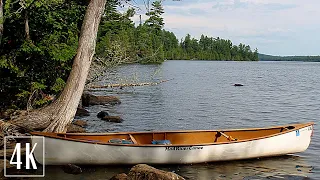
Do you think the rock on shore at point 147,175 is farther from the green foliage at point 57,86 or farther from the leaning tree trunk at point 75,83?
the green foliage at point 57,86

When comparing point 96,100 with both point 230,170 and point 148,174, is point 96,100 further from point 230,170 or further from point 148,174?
point 148,174

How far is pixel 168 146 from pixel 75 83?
129 inches

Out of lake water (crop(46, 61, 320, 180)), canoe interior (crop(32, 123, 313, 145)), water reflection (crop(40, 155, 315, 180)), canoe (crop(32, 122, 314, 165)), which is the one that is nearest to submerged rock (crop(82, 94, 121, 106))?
lake water (crop(46, 61, 320, 180))

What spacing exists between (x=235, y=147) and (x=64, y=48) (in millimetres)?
6344

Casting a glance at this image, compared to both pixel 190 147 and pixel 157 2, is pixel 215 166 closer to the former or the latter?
pixel 190 147

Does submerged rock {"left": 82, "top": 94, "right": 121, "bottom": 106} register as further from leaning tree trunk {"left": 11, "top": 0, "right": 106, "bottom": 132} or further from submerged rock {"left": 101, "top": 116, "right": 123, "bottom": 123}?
leaning tree trunk {"left": 11, "top": 0, "right": 106, "bottom": 132}

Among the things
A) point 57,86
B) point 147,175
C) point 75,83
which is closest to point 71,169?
point 75,83

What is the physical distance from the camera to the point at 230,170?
12.2 meters

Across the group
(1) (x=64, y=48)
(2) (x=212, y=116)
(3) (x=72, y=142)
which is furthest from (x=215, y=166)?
(2) (x=212, y=116)

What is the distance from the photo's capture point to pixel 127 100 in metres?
29.4

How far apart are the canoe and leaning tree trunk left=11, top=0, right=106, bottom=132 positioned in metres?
0.49

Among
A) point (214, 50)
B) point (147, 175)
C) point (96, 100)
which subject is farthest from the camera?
point (214, 50)

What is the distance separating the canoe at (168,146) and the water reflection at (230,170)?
0.19m

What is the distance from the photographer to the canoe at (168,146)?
1127cm
